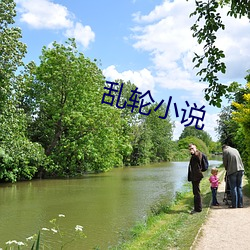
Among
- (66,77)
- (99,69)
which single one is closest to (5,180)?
(66,77)

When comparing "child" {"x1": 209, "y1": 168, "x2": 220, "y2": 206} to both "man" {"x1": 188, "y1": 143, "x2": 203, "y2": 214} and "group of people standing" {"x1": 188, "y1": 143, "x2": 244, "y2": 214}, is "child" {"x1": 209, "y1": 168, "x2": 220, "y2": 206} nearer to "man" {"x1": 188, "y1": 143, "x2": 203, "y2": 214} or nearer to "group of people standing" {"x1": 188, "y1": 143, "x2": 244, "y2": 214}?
"group of people standing" {"x1": 188, "y1": 143, "x2": 244, "y2": 214}

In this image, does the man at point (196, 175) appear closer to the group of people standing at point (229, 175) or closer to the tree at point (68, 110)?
the group of people standing at point (229, 175)

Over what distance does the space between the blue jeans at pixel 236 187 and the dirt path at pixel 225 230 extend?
22 centimetres

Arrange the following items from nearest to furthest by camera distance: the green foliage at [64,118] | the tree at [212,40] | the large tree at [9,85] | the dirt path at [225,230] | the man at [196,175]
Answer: the tree at [212,40]
the dirt path at [225,230]
the man at [196,175]
the large tree at [9,85]
the green foliage at [64,118]

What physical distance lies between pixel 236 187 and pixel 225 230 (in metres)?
2.72

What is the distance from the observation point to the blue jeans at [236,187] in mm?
10008

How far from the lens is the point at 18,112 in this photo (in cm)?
2164

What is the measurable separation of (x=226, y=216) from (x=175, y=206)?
295 centimetres

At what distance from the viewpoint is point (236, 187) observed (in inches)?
395

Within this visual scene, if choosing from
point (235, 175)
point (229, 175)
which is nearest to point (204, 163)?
point (229, 175)

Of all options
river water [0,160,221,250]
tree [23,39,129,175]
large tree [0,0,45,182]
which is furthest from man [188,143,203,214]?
tree [23,39,129,175]

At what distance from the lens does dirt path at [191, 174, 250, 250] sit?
6484 mm

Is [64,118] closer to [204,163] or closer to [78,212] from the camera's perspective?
[78,212]

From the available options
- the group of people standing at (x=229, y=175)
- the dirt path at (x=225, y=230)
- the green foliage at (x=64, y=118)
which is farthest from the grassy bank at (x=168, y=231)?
the green foliage at (x=64, y=118)
